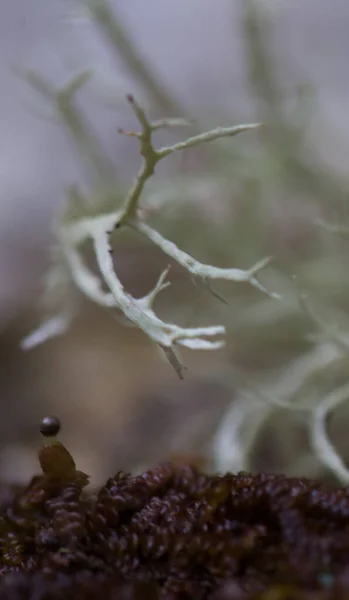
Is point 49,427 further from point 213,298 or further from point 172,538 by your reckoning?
point 213,298

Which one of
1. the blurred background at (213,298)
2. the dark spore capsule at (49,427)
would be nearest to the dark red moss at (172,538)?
the dark spore capsule at (49,427)

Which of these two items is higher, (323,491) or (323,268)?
(323,268)

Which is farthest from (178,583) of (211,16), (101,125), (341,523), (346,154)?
(211,16)

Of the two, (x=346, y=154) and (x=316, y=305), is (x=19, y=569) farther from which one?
(x=346, y=154)

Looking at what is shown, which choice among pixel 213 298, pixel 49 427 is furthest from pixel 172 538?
pixel 213 298

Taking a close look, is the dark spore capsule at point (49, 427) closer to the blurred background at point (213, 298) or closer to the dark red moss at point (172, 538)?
the dark red moss at point (172, 538)

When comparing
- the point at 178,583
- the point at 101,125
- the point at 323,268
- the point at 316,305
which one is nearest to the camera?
the point at 178,583
